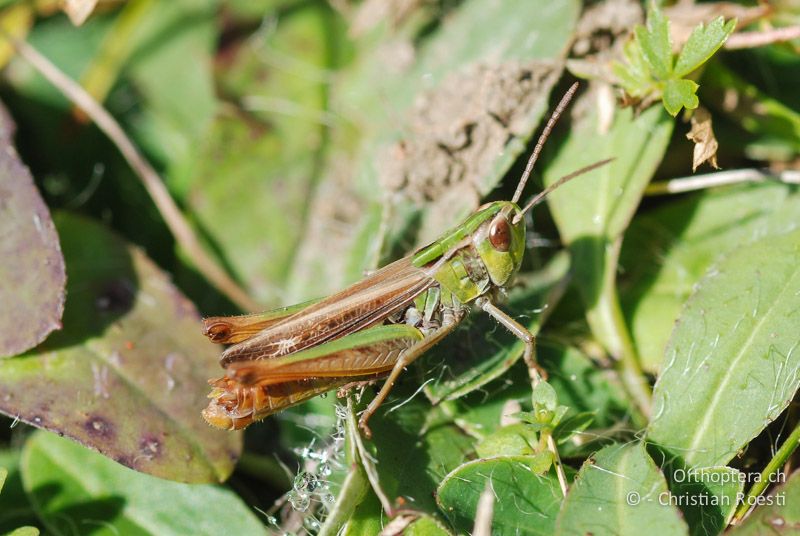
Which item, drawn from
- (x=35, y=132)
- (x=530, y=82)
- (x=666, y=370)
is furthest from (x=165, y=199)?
(x=666, y=370)

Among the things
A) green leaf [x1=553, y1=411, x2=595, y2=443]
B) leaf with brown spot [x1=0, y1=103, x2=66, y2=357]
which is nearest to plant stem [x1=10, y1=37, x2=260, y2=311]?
leaf with brown spot [x1=0, y1=103, x2=66, y2=357]

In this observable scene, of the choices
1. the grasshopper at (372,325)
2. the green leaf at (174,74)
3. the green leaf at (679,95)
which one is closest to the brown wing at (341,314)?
the grasshopper at (372,325)

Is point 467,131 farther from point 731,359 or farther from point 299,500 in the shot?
point 299,500

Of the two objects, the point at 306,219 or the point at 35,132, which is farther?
the point at 35,132

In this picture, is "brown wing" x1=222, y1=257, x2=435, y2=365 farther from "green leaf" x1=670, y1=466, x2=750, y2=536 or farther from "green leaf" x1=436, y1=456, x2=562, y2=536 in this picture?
"green leaf" x1=670, y1=466, x2=750, y2=536

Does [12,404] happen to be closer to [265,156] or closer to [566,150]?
[265,156]

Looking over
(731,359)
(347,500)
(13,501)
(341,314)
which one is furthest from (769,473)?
(13,501)

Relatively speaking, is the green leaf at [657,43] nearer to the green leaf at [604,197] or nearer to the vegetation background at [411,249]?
the vegetation background at [411,249]
